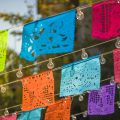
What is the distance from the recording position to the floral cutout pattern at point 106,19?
3293 millimetres

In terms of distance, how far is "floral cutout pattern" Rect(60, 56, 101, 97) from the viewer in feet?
11.1

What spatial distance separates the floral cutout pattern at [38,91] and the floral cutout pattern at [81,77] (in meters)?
0.14

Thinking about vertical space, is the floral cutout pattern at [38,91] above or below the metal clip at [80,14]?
below

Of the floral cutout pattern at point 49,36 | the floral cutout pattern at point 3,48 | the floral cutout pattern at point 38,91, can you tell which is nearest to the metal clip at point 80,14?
the floral cutout pattern at point 49,36

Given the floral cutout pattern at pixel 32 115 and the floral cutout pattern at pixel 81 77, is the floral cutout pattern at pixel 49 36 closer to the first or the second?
the floral cutout pattern at pixel 81 77

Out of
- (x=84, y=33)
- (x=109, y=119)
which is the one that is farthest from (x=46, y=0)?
(x=109, y=119)

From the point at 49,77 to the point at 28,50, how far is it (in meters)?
0.36

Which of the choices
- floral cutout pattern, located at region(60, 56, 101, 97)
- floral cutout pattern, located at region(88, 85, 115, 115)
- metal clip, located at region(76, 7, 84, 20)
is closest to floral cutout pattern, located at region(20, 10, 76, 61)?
metal clip, located at region(76, 7, 84, 20)

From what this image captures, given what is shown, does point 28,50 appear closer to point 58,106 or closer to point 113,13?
point 58,106

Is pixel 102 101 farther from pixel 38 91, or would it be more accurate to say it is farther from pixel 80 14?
pixel 80 14

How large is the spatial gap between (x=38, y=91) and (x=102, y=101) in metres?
0.69

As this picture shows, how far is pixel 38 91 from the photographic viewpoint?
376cm

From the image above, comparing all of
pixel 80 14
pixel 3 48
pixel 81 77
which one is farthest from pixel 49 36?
pixel 3 48

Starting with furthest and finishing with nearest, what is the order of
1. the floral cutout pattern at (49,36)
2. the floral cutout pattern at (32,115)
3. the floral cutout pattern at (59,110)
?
1. the floral cutout pattern at (32,115)
2. the floral cutout pattern at (59,110)
3. the floral cutout pattern at (49,36)
